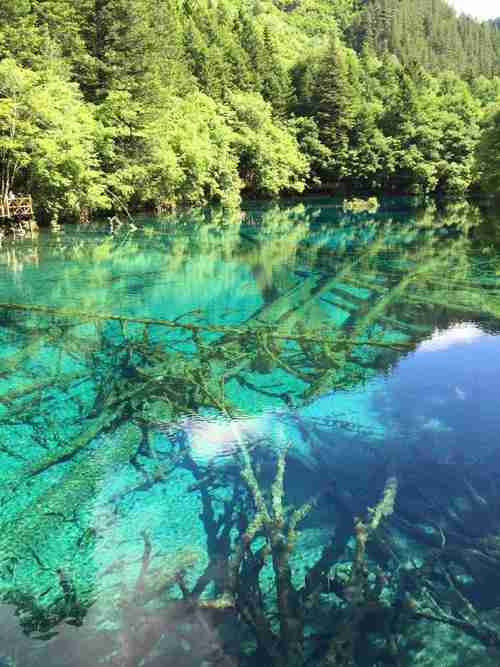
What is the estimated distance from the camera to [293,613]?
3.51 m

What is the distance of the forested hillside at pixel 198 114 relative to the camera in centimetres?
2498

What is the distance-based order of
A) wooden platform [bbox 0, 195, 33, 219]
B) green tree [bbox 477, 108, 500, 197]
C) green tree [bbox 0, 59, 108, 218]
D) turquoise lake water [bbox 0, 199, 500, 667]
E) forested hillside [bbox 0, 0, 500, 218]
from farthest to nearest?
green tree [bbox 477, 108, 500, 197] < forested hillside [bbox 0, 0, 500, 218] < wooden platform [bbox 0, 195, 33, 219] < green tree [bbox 0, 59, 108, 218] < turquoise lake water [bbox 0, 199, 500, 667]

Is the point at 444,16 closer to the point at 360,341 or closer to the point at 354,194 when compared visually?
the point at 354,194

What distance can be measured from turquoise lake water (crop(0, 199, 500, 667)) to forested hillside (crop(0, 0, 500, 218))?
15.2m

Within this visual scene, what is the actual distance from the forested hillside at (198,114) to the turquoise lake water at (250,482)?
15201 mm

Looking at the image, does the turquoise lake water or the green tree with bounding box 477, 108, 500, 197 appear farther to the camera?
the green tree with bounding box 477, 108, 500, 197

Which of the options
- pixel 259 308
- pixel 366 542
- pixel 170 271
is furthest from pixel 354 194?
pixel 366 542

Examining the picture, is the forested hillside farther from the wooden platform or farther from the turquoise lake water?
the turquoise lake water

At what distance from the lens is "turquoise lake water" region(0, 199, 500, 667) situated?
3.40 meters

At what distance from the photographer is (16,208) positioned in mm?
24062

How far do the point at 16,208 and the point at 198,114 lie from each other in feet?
64.7

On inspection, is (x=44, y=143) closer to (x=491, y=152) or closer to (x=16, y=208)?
(x=16, y=208)

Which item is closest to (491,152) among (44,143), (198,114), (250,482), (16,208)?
(198,114)

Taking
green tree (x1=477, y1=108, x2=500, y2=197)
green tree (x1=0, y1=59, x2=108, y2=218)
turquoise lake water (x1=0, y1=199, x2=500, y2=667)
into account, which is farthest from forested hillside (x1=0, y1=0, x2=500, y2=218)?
turquoise lake water (x1=0, y1=199, x2=500, y2=667)
